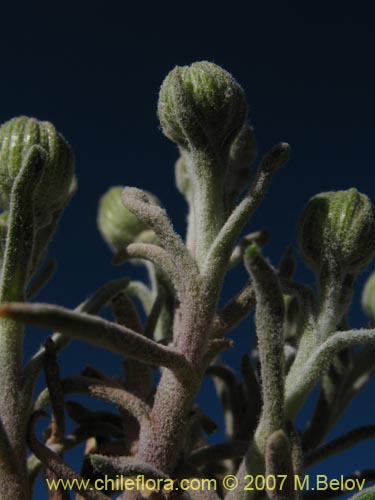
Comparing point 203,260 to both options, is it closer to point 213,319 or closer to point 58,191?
point 213,319

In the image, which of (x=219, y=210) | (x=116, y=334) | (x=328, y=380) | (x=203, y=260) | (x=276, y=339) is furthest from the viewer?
(x=328, y=380)

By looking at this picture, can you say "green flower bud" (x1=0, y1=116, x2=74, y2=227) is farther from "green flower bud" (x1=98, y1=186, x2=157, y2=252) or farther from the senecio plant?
"green flower bud" (x1=98, y1=186, x2=157, y2=252)

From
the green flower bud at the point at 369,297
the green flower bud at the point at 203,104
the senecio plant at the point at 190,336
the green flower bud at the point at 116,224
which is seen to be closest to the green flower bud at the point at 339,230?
the senecio plant at the point at 190,336

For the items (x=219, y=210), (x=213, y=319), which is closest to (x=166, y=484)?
(x=213, y=319)

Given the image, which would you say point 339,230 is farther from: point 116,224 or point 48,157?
point 116,224

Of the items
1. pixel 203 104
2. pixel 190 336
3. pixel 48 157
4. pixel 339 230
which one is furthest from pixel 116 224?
pixel 190 336

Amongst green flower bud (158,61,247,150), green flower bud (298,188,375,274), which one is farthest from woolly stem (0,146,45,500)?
green flower bud (298,188,375,274)

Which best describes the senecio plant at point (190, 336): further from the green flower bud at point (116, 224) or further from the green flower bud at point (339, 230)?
the green flower bud at point (116, 224)
